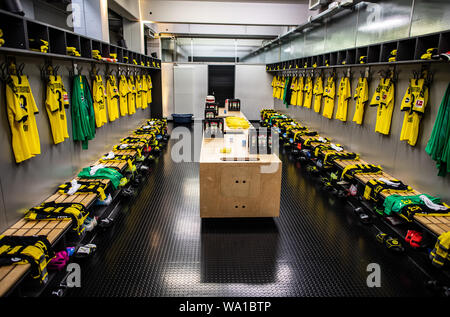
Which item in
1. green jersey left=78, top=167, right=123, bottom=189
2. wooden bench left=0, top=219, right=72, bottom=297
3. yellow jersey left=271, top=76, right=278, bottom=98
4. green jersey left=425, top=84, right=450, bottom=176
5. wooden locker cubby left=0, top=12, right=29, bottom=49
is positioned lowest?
wooden bench left=0, top=219, right=72, bottom=297

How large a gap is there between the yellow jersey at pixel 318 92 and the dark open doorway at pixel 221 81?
17.0 feet

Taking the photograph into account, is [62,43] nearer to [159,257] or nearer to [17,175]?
[17,175]

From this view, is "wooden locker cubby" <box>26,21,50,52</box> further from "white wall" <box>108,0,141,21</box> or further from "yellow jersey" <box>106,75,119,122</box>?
"white wall" <box>108,0,141,21</box>

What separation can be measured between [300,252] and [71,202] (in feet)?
8.36

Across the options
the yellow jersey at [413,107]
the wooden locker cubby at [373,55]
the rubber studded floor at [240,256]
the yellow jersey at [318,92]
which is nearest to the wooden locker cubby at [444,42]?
the yellow jersey at [413,107]

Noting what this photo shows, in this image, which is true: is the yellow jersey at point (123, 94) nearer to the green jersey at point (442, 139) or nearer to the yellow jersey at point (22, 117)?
the yellow jersey at point (22, 117)

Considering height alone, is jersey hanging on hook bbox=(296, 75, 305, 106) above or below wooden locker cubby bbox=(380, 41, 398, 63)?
below

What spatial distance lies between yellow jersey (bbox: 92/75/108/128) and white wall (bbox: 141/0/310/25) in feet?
17.1

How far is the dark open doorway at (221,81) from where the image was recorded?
12.0 meters

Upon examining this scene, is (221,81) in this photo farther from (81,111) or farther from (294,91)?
(81,111)

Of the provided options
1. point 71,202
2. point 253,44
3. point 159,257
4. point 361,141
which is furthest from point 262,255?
point 253,44

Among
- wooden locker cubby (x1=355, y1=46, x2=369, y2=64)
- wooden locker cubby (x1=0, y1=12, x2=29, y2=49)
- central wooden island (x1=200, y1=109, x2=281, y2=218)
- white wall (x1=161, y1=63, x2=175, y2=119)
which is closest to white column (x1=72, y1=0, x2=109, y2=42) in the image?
wooden locker cubby (x1=0, y1=12, x2=29, y2=49)

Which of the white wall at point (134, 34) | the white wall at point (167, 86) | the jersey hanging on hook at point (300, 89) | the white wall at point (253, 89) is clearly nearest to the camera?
the jersey hanging on hook at point (300, 89)

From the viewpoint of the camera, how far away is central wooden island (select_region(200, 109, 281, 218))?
385 cm
